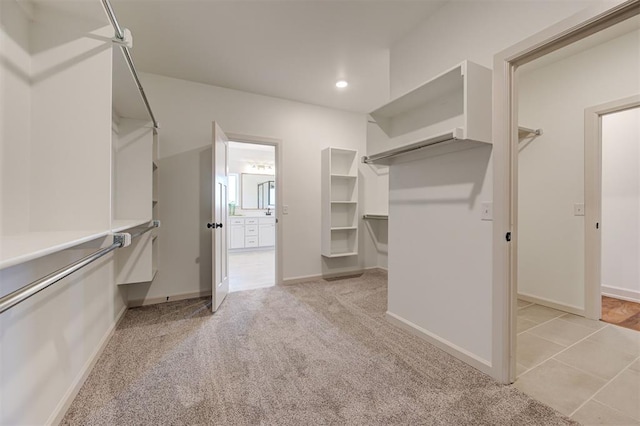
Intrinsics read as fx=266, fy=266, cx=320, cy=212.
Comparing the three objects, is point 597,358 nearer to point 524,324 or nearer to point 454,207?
point 524,324

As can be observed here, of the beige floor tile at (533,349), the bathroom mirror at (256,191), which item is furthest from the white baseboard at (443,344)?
the bathroom mirror at (256,191)

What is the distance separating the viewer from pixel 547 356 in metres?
1.94

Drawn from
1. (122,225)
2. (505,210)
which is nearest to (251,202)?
(122,225)

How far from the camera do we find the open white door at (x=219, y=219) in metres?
2.75

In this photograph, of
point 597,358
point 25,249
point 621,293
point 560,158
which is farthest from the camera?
point 621,293

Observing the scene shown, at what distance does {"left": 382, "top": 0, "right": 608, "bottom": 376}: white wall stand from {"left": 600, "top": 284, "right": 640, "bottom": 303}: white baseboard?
259cm

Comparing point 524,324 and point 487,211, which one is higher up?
point 487,211

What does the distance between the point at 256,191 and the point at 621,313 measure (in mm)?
6899

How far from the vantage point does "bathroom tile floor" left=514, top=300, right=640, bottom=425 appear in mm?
1436

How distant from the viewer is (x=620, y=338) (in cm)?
218

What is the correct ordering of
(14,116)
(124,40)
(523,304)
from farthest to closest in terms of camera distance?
(523,304) → (124,40) → (14,116)

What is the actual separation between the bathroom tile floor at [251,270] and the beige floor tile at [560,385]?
9.55 ft

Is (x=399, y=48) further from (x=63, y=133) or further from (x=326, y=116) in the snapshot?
(x=63, y=133)

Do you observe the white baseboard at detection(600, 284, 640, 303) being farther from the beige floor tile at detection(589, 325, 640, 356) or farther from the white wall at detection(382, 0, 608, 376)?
the white wall at detection(382, 0, 608, 376)
